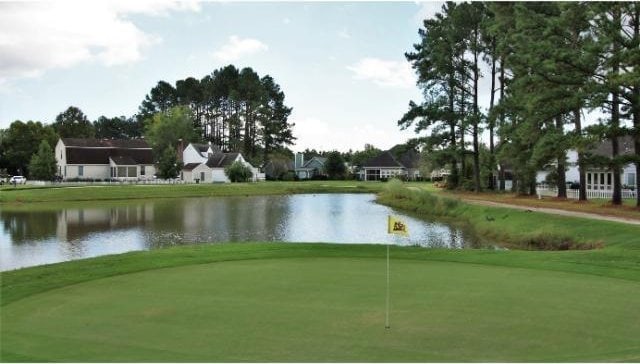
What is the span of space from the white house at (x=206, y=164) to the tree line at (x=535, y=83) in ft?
137

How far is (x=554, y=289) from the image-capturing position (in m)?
11.5

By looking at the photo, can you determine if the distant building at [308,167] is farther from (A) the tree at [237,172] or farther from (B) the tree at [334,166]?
(A) the tree at [237,172]

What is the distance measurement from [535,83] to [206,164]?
66.9 m

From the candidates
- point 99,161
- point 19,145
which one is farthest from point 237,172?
point 19,145

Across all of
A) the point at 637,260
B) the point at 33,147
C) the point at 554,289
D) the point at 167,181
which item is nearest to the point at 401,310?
the point at 554,289

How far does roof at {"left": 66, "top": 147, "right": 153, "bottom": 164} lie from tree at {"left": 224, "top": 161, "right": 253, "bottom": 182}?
1420 centimetres

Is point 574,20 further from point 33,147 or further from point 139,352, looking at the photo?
point 33,147

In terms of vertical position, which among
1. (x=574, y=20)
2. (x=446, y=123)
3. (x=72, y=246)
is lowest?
(x=72, y=246)

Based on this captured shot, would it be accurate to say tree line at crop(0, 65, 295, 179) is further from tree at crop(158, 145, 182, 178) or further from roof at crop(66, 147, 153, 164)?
tree at crop(158, 145, 182, 178)

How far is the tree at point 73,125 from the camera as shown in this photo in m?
120

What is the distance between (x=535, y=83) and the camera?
35.9 meters

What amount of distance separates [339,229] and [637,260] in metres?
17.3

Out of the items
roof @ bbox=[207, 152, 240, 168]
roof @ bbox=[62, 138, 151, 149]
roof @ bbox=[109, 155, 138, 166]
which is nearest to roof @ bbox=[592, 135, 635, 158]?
roof @ bbox=[207, 152, 240, 168]

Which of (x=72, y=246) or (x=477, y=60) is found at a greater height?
(x=477, y=60)
